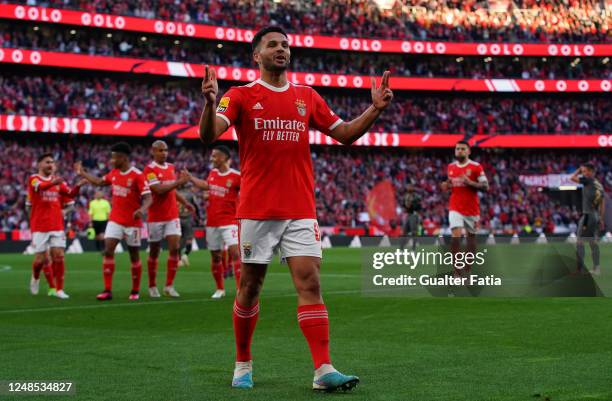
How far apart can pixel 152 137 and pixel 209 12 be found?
9415 mm

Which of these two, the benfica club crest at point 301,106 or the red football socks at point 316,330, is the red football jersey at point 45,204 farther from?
the red football socks at point 316,330

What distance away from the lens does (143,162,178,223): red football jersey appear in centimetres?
1470

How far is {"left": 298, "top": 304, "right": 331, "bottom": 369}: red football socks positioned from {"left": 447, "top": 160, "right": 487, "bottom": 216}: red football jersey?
1009 cm

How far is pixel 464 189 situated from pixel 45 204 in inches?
279

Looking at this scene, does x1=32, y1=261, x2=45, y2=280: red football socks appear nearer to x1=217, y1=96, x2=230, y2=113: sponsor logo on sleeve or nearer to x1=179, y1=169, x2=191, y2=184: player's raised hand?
x1=179, y1=169, x2=191, y2=184: player's raised hand

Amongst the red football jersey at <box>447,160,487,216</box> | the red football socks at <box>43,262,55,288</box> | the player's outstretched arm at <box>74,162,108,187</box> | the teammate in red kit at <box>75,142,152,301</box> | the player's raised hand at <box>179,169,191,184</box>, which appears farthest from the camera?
the red football jersey at <box>447,160,487,216</box>

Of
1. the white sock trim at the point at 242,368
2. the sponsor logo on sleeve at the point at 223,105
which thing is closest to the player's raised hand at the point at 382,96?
the sponsor logo on sleeve at the point at 223,105

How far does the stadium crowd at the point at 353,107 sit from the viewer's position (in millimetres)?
50594

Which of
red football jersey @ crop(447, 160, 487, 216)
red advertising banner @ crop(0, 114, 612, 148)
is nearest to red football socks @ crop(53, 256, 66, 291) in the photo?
red football jersey @ crop(447, 160, 487, 216)

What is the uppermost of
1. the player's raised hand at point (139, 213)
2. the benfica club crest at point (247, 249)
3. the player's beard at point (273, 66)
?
the player's beard at point (273, 66)

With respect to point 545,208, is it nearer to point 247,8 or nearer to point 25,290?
point 247,8

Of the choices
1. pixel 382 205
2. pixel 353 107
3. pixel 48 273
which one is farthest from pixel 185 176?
pixel 353 107

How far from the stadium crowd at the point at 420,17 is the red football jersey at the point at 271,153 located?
51.1 m

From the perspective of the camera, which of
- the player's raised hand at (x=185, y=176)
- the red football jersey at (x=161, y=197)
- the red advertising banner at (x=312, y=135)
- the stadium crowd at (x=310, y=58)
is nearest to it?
the player's raised hand at (x=185, y=176)
